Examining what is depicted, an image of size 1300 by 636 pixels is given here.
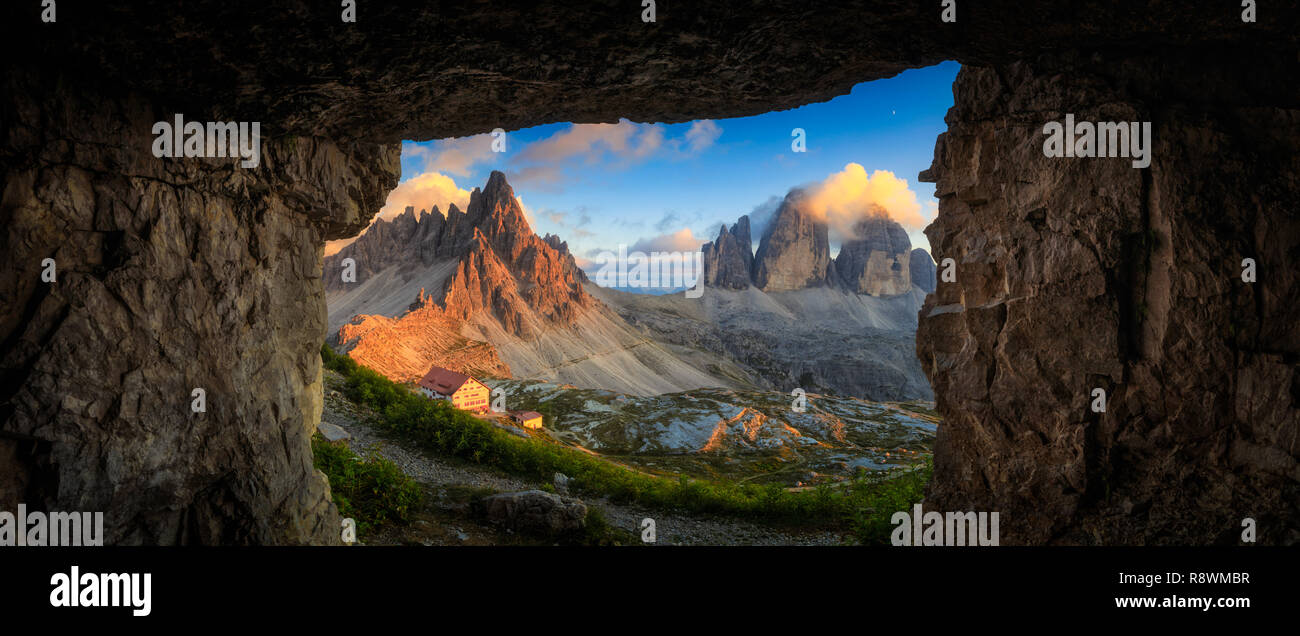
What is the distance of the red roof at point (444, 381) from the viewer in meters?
77.0

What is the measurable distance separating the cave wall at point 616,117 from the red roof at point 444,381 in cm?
7043

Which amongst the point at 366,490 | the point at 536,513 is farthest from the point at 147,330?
the point at 536,513

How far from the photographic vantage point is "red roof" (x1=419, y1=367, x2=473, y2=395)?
7700cm

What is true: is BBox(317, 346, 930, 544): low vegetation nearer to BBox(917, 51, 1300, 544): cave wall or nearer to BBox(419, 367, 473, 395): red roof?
BBox(917, 51, 1300, 544): cave wall

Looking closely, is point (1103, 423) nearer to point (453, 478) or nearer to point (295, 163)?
point (295, 163)

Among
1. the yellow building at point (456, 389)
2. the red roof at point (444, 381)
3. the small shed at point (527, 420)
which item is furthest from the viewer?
the red roof at point (444, 381)

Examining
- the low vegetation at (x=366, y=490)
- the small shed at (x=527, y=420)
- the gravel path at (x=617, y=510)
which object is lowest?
the small shed at (x=527, y=420)

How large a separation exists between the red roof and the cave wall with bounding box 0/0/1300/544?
2773 inches

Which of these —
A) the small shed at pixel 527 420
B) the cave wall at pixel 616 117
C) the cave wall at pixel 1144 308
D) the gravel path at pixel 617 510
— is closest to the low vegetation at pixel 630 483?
the gravel path at pixel 617 510

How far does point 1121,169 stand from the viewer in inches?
329

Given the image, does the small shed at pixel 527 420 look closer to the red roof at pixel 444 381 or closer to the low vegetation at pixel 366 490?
the red roof at pixel 444 381

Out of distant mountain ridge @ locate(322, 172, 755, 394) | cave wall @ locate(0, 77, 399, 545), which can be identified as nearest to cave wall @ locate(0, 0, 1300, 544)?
cave wall @ locate(0, 77, 399, 545)

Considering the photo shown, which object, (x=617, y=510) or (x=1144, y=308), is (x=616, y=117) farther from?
(x=617, y=510)

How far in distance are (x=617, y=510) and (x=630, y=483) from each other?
→ 8.47 feet
